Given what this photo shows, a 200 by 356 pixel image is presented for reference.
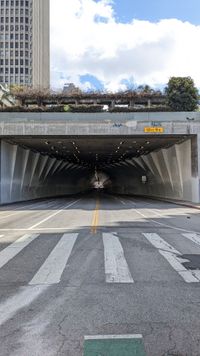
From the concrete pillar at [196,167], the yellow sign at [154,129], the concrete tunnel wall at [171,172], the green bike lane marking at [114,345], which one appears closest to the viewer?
the green bike lane marking at [114,345]

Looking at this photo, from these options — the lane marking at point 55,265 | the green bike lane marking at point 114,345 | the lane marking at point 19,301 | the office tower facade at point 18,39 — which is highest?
the office tower facade at point 18,39

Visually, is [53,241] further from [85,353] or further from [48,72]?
[48,72]

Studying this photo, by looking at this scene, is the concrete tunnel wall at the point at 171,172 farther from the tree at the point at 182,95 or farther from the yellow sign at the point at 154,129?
the tree at the point at 182,95

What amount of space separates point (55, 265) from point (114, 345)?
4709 millimetres

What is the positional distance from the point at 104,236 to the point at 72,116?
26779mm

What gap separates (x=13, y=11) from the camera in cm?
16138

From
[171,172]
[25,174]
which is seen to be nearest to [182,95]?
[171,172]

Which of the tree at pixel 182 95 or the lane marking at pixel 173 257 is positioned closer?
the lane marking at pixel 173 257

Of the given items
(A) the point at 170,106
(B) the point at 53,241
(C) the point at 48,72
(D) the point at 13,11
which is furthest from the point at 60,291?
(C) the point at 48,72

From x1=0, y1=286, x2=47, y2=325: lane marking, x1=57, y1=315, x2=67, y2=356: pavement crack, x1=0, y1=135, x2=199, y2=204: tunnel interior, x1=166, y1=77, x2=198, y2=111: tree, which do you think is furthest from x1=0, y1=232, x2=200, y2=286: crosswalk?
x1=166, y1=77, x2=198, y2=111: tree

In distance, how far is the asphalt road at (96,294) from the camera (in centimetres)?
509

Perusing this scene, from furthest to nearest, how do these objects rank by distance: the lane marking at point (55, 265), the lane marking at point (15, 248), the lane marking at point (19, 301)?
1. the lane marking at point (15, 248)
2. the lane marking at point (55, 265)
3. the lane marking at point (19, 301)

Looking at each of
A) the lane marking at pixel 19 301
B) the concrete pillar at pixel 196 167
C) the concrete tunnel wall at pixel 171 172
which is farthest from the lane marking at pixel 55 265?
the concrete tunnel wall at pixel 171 172

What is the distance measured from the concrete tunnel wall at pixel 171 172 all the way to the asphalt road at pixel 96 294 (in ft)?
88.8
